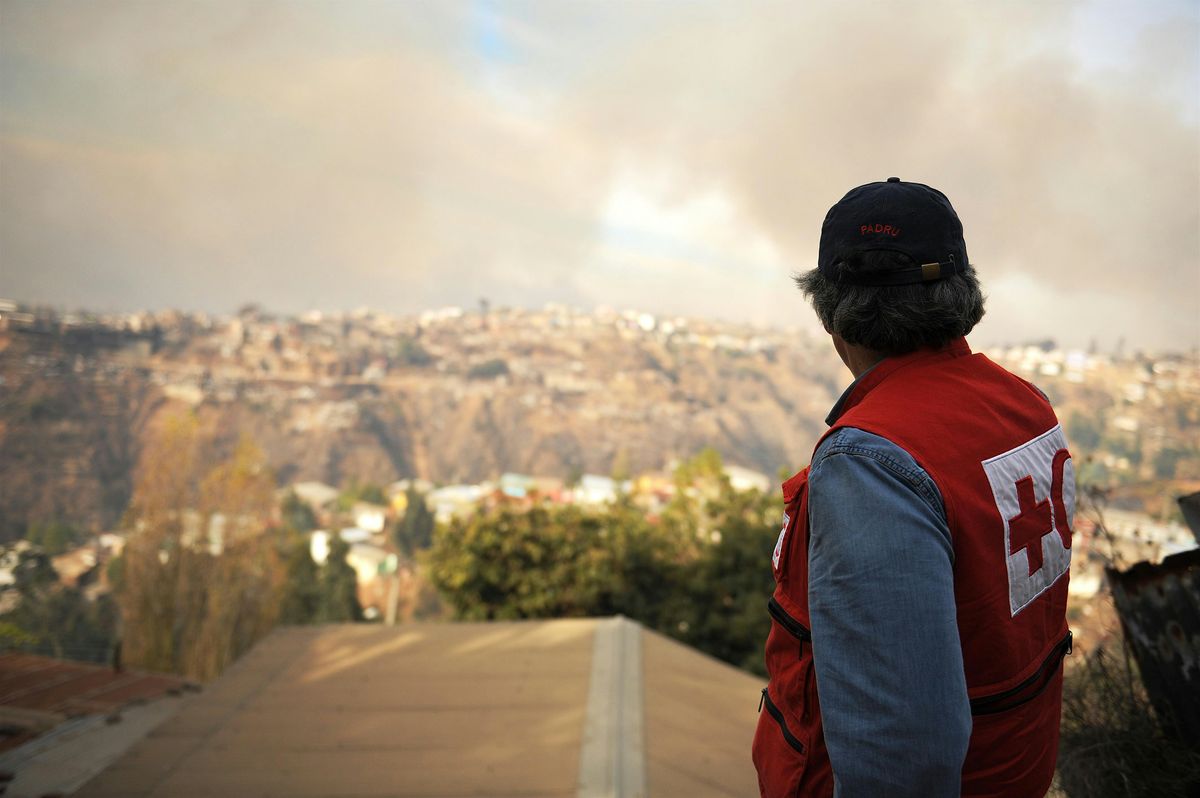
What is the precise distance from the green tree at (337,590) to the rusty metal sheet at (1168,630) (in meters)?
22.2

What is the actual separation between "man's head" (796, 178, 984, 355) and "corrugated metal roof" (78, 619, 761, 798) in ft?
7.39

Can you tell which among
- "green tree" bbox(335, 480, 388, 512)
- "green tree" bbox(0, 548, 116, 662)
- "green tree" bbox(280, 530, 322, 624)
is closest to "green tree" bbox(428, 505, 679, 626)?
"green tree" bbox(0, 548, 116, 662)

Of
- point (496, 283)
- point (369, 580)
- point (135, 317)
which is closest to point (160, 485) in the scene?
point (369, 580)

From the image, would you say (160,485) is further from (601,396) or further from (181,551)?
(601,396)

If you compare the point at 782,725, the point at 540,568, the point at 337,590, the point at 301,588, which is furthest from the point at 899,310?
the point at 337,590

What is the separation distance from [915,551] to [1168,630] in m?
1.25

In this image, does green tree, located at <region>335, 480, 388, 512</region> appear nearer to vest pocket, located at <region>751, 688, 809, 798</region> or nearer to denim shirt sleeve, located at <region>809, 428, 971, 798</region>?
vest pocket, located at <region>751, 688, 809, 798</region>

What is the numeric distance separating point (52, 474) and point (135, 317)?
3198 centimetres

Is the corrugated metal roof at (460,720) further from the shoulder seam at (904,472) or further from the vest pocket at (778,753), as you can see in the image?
the shoulder seam at (904,472)

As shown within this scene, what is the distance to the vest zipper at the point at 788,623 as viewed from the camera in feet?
2.61

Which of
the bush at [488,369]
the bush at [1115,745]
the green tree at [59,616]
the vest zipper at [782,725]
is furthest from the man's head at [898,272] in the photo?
the bush at [488,369]

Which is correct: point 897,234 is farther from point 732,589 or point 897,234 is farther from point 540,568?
point 732,589

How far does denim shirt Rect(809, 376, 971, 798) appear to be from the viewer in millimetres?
651

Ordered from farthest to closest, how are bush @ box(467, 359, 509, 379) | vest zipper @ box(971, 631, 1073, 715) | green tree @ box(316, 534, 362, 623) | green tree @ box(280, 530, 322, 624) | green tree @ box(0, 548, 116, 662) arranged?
1. bush @ box(467, 359, 509, 379)
2. green tree @ box(316, 534, 362, 623)
3. green tree @ box(280, 530, 322, 624)
4. green tree @ box(0, 548, 116, 662)
5. vest zipper @ box(971, 631, 1073, 715)
